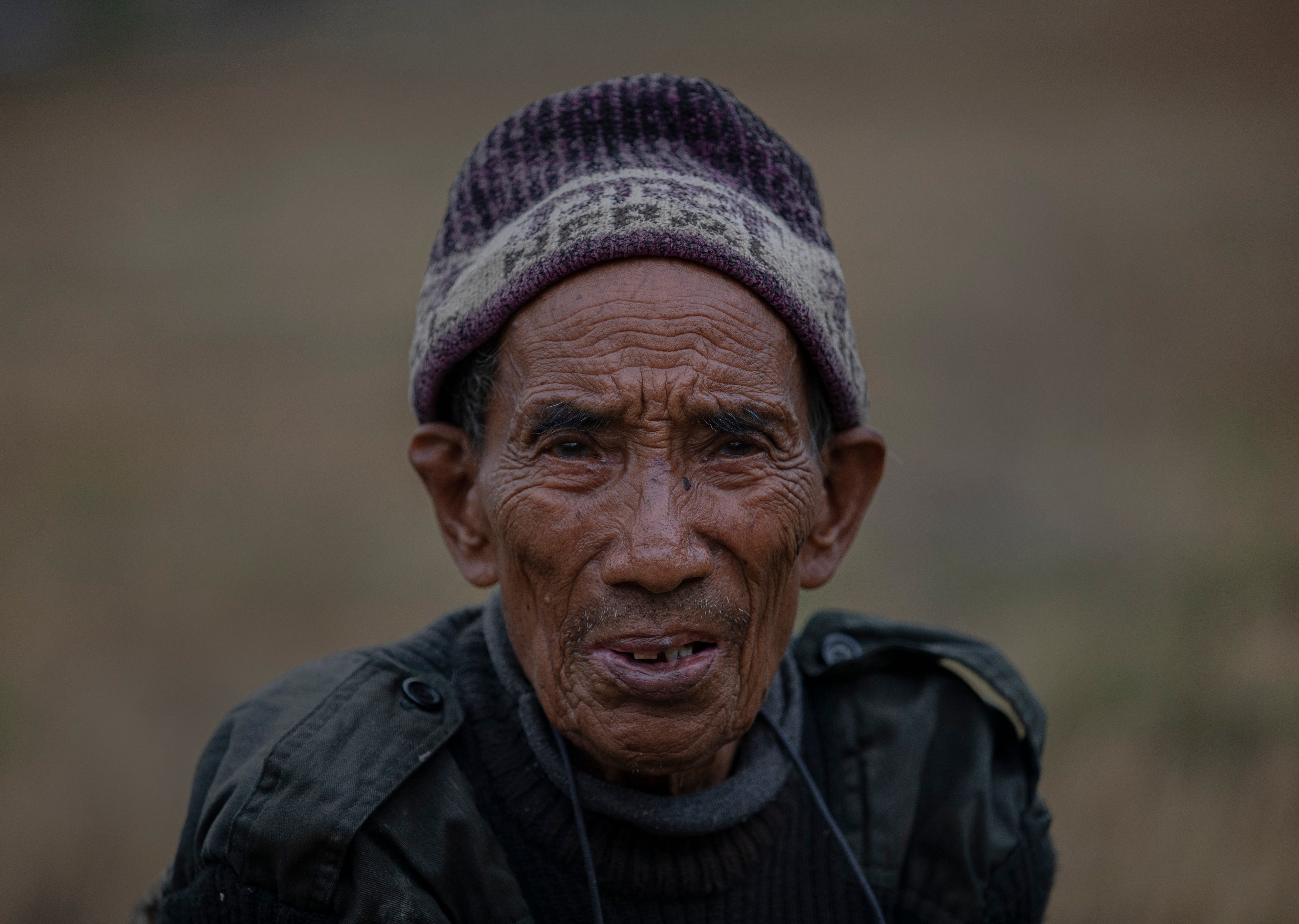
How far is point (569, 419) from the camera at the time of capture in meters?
2.02

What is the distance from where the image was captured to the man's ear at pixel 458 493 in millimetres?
2311

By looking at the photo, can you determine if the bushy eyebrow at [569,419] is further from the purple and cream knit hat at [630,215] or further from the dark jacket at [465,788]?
the dark jacket at [465,788]

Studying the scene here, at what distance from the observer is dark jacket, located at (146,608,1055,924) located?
74.3 inches

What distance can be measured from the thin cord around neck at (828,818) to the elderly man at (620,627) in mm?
16

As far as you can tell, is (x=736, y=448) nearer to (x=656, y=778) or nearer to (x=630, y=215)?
(x=630, y=215)

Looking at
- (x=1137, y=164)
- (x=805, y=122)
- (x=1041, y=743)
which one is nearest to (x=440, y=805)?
(x=1041, y=743)

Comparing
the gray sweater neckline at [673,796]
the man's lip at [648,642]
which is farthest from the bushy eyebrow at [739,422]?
the gray sweater neckline at [673,796]

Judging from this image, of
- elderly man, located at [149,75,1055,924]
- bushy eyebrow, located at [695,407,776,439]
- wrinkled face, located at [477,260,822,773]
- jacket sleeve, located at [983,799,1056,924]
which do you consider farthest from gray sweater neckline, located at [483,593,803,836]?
bushy eyebrow, located at [695,407,776,439]

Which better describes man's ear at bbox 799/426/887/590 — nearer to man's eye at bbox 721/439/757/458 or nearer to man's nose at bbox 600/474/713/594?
man's eye at bbox 721/439/757/458

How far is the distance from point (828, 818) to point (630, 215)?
56.9 inches

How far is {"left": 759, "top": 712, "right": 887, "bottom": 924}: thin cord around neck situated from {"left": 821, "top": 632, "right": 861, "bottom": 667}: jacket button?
297 mm

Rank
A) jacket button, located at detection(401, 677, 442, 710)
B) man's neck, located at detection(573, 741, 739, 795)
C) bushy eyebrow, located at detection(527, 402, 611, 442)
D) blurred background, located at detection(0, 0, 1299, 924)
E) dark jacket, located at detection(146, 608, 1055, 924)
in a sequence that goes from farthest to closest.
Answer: blurred background, located at detection(0, 0, 1299, 924), man's neck, located at detection(573, 741, 739, 795), jacket button, located at detection(401, 677, 442, 710), bushy eyebrow, located at detection(527, 402, 611, 442), dark jacket, located at detection(146, 608, 1055, 924)

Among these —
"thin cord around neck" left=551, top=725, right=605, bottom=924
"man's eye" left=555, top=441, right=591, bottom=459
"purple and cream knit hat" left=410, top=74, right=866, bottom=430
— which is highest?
"purple and cream knit hat" left=410, top=74, right=866, bottom=430

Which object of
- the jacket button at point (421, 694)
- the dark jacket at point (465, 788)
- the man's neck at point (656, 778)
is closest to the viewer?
the dark jacket at point (465, 788)
